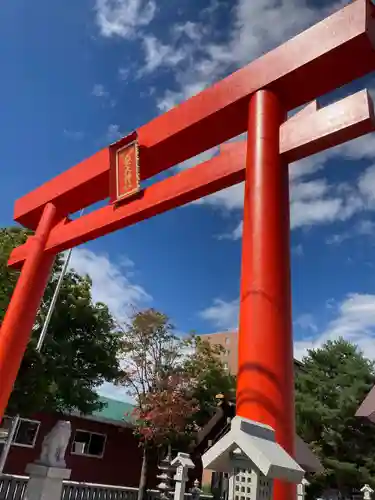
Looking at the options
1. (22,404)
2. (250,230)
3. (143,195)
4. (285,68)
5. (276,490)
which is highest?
(285,68)

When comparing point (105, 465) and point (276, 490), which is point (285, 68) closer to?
point (276, 490)

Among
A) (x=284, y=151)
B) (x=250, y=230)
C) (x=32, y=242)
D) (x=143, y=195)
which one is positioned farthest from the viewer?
(x=32, y=242)

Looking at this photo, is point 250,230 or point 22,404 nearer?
point 250,230

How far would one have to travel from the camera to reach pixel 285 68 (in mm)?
4340

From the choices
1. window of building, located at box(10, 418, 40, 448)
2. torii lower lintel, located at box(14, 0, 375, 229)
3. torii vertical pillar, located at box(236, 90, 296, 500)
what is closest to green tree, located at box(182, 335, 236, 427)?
window of building, located at box(10, 418, 40, 448)

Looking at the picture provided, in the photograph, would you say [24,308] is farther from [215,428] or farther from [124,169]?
[215,428]

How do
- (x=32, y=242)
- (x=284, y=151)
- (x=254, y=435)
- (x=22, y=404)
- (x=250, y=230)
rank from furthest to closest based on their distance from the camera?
(x=22, y=404) < (x=32, y=242) < (x=284, y=151) < (x=250, y=230) < (x=254, y=435)

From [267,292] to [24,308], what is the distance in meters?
4.50

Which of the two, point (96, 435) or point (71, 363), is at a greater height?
point (71, 363)

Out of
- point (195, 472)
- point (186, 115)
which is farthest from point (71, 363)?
point (186, 115)

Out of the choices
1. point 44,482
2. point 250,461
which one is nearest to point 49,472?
point 44,482

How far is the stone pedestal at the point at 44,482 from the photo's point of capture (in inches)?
231

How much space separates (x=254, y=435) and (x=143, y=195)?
4.15 meters

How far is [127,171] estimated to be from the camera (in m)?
5.97
